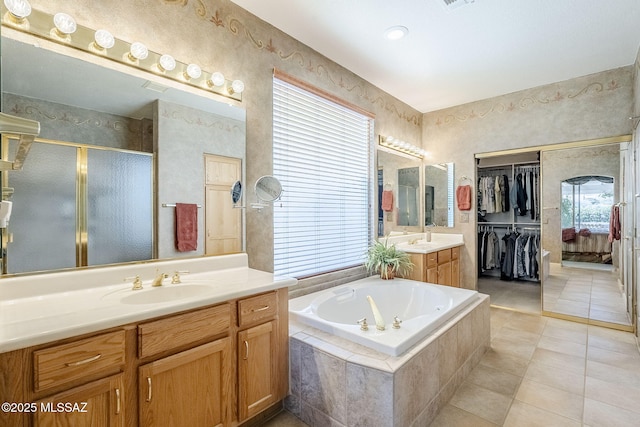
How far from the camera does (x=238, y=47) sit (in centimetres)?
223

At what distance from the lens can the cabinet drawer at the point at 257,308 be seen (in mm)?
1610

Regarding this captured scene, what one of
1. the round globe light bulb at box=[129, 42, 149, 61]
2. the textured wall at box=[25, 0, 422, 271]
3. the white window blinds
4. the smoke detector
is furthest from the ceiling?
the round globe light bulb at box=[129, 42, 149, 61]

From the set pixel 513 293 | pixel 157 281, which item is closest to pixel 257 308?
pixel 157 281

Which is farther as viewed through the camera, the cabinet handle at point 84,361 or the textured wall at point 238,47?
the textured wall at point 238,47

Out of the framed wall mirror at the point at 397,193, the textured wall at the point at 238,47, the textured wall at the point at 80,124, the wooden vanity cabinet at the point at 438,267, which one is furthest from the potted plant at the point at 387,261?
the textured wall at the point at 80,124

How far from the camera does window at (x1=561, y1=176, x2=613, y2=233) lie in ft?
10.9

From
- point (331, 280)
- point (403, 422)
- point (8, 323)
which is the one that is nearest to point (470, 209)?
point (331, 280)

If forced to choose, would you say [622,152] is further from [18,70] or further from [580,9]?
[18,70]

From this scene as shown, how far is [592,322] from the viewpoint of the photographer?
10.8ft

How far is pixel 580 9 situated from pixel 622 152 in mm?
1821

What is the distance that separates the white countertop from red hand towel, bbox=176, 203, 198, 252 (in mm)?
100

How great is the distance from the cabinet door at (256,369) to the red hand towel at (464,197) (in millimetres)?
3328

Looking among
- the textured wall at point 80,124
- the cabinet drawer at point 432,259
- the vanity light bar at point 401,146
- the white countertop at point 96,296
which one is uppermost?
the vanity light bar at point 401,146

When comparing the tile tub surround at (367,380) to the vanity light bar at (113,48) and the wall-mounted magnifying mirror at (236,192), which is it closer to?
the wall-mounted magnifying mirror at (236,192)
